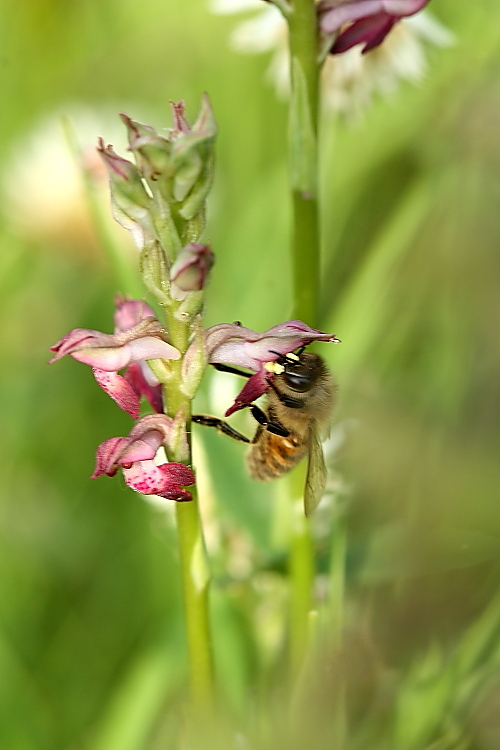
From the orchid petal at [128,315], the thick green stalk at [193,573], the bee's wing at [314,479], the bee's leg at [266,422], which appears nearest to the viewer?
the thick green stalk at [193,573]

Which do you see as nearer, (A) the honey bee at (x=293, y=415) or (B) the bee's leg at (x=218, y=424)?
(B) the bee's leg at (x=218, y=424)

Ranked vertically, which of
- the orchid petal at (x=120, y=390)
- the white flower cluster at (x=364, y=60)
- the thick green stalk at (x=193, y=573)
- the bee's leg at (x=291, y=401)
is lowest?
the thick green stalk at (x=193, y=573)

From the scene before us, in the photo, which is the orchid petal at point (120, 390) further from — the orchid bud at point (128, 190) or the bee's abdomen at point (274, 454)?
the bee's abdomen at point (274, 454)

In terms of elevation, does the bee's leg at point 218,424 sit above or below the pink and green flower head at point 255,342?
below

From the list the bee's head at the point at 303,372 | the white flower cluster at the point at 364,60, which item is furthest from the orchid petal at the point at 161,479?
the white flower cluster at the point at 364,60

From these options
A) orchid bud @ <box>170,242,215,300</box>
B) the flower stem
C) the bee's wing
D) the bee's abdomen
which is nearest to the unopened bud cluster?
orchid bud @ <box>170,242,215,300</box>

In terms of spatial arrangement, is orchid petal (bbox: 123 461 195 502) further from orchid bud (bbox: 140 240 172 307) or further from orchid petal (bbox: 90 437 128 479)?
orchid bud (bbox: 140 240 172 307)
